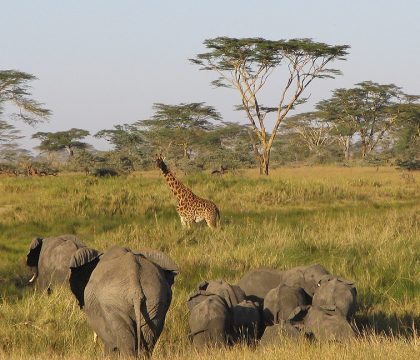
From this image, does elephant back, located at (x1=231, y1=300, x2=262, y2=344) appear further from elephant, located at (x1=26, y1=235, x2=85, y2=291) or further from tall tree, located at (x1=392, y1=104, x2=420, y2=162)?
tall tree, located at (x1=392, y1=104, x2=420, y2=162)

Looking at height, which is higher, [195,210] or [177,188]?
[177,188]

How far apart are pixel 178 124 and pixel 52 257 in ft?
118

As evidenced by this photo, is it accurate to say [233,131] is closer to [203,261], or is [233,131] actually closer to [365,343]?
[203,261]

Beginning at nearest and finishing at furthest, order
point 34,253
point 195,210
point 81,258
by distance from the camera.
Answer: point 81,258 < point 34,253 < point 195,210

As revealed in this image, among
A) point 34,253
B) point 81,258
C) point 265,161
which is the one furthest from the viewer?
point 265,161

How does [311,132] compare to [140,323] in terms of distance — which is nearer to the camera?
[140,323]

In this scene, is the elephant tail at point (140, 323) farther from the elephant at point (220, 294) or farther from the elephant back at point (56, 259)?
the elephant back at point (56, 259)

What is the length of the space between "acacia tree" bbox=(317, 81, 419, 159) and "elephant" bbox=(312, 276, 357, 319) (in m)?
38.6

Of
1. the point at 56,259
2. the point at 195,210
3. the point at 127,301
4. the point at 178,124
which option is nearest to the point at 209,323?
the point at 127,301

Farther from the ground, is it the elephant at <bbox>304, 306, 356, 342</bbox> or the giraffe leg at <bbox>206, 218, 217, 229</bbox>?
the elephant at <bbox>304, 306, 356, 342</bbox>

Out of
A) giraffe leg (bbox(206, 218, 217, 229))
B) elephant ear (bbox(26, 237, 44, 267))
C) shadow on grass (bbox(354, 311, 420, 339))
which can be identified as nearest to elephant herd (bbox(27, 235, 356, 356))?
shadow on grass (bbox(354, 311, 420, 339))

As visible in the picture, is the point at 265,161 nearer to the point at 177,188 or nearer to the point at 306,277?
the point at 177,188

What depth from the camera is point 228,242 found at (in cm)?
987

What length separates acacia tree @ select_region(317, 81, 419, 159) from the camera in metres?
43.4
